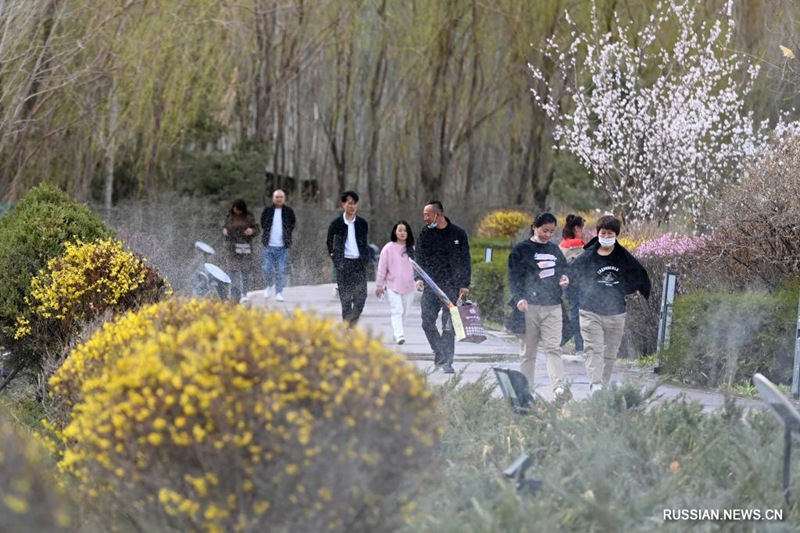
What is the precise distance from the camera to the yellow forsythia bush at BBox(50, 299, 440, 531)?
468 cm

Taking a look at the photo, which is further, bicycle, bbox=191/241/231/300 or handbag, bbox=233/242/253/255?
handbag, bbox=233/242/253/255

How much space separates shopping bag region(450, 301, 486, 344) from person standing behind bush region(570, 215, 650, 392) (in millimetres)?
1928

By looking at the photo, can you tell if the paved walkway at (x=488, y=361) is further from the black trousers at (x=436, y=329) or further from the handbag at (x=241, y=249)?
the handbag at (x=241, y=249)

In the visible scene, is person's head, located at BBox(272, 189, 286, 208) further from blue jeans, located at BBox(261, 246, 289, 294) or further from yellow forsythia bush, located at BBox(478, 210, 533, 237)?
yellow forsythia bush, located at BBox(478, 210, 533, 237)

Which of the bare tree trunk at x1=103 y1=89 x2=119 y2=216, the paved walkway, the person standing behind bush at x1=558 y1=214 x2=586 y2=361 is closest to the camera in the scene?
the paved walkway

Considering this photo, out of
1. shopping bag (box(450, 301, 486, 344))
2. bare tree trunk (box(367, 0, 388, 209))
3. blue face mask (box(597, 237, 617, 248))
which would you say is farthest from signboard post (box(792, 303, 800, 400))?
bare tree trunk (box(367, 0, 388, 209))

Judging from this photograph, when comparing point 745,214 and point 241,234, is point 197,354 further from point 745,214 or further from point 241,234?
point 241,234

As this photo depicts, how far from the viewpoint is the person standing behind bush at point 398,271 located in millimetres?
13711

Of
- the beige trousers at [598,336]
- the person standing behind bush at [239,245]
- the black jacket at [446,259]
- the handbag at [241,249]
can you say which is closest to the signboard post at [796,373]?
the beige trousers at [598,336]

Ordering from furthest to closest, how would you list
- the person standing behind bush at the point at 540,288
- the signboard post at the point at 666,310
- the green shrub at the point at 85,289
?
the signboard post at the point at 666,310 → the person standing behind bush at the point at 540,288 → the green shrub at the point at 85,289

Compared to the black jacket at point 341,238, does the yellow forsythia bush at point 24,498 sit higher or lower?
lower

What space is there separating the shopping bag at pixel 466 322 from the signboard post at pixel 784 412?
649 cm

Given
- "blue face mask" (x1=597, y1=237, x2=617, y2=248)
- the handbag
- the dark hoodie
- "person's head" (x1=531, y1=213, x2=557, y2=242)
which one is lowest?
the handbag

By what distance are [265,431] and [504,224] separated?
79.1 ft
